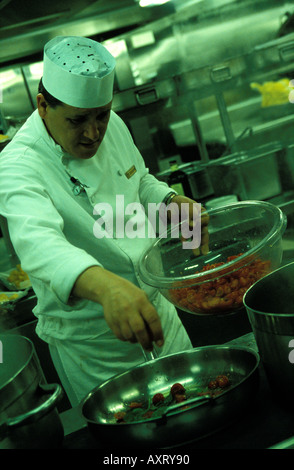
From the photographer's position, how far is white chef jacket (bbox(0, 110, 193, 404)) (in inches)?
47.1

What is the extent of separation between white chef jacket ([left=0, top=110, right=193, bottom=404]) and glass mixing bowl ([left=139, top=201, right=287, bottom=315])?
4.9 inches

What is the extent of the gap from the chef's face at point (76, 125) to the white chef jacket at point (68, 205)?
0.19 ft

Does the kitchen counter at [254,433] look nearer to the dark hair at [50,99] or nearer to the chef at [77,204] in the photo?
the chef at [77,204]

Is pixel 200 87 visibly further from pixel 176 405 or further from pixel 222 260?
pixel 176 405

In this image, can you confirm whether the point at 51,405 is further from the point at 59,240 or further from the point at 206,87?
the point at 206,87

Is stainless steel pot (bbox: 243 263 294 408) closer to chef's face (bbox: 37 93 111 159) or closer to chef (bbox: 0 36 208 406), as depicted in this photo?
chef (bbox: 0 36 208 406)

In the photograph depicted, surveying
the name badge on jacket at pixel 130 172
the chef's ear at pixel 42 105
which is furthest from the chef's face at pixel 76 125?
the name badge on jacket at pixel 130 172

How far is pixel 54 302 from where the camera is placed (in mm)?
1540

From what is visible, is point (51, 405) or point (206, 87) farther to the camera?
point (206, 87)

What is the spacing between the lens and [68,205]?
1.49 meters

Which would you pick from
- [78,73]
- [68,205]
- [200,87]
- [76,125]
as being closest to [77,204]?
[68,205]

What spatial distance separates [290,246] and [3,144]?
1.56 meters

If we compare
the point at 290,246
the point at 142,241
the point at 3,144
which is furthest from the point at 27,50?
the point at 142,241

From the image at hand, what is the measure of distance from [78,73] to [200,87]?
209 centimetres
